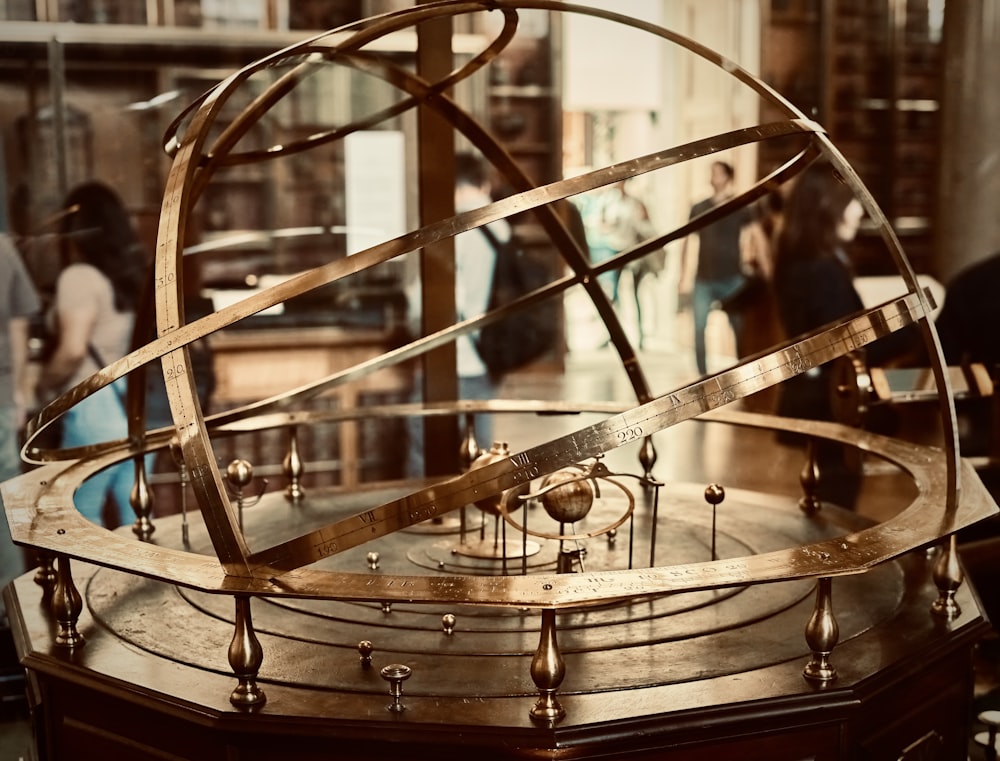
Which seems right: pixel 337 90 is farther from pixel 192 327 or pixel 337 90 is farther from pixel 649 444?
pixel 192 327

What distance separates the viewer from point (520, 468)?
2.18m

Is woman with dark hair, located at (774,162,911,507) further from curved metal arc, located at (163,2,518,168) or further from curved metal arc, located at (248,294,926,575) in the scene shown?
curved metal arc, located at (248,294,926,575)

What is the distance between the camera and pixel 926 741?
107 inches

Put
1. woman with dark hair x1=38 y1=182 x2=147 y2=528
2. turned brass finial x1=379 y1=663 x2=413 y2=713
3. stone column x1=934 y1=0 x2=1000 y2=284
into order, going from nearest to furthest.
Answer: turned brass finial x1=379 y1=663 x2=413 y2=713 < woman with dark hair x1=38 y1=182 x2=147 y2=528 < stone column x1=934 y1=0 x2=1000 y2=284

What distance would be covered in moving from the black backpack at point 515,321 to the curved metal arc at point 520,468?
382cm

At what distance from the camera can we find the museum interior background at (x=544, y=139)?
18.5ft

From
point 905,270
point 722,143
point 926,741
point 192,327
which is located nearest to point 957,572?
point 926,741

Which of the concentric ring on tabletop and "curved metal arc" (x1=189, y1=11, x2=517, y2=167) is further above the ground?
"curved metal arc" (x1=189, y1=11, x2=517, y2=167)

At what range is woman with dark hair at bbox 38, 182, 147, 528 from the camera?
17.6ft

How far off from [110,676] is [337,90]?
4061 mm

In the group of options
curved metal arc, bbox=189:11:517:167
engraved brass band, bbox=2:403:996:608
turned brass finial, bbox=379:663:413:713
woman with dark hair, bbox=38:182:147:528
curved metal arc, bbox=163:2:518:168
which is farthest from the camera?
woman with dark hair, bbox=38:182:147:528

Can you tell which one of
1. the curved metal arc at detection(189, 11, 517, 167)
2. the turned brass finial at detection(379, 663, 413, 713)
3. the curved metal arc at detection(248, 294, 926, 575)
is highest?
the curved metal arc at detection(189, 11, 517, 167)

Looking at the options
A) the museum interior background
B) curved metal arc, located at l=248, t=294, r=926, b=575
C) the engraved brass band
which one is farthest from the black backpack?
curved metal arc, located at l=248, t=294, r=926, b=575

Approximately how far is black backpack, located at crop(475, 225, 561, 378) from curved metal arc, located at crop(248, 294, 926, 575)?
3.82 metres
